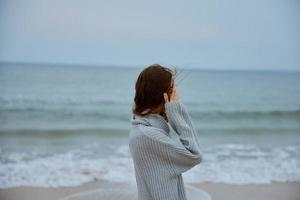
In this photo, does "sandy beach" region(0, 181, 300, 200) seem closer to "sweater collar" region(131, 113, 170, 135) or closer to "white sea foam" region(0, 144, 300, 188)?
"white sea foam" region(0, 144, 300, 188)

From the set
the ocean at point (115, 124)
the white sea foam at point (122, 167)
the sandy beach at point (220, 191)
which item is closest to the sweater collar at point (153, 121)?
the ocean at point (115, 124)

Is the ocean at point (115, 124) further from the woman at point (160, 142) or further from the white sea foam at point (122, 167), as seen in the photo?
the woman at point (160, 142)

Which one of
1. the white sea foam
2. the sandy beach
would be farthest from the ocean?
the sandy beach

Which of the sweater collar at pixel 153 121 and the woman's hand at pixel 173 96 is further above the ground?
the woman's hand at pixel 173 96

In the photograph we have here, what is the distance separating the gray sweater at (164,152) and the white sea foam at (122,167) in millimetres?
1926

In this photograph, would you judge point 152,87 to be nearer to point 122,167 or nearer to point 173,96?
point 173,96

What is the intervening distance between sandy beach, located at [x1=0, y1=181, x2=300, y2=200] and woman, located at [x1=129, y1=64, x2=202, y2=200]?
4.93 feet

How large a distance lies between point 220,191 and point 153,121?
1770 mm

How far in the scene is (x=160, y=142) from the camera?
1.06 m

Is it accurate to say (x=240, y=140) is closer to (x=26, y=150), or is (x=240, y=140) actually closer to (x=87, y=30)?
(x=26, y=150)

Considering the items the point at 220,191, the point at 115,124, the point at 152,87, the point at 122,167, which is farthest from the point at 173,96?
the point at 115,124

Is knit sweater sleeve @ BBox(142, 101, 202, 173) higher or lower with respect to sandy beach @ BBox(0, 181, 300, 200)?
higher

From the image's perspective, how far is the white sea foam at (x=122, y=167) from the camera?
121 inches

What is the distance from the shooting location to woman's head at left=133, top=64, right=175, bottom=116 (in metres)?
1.08
